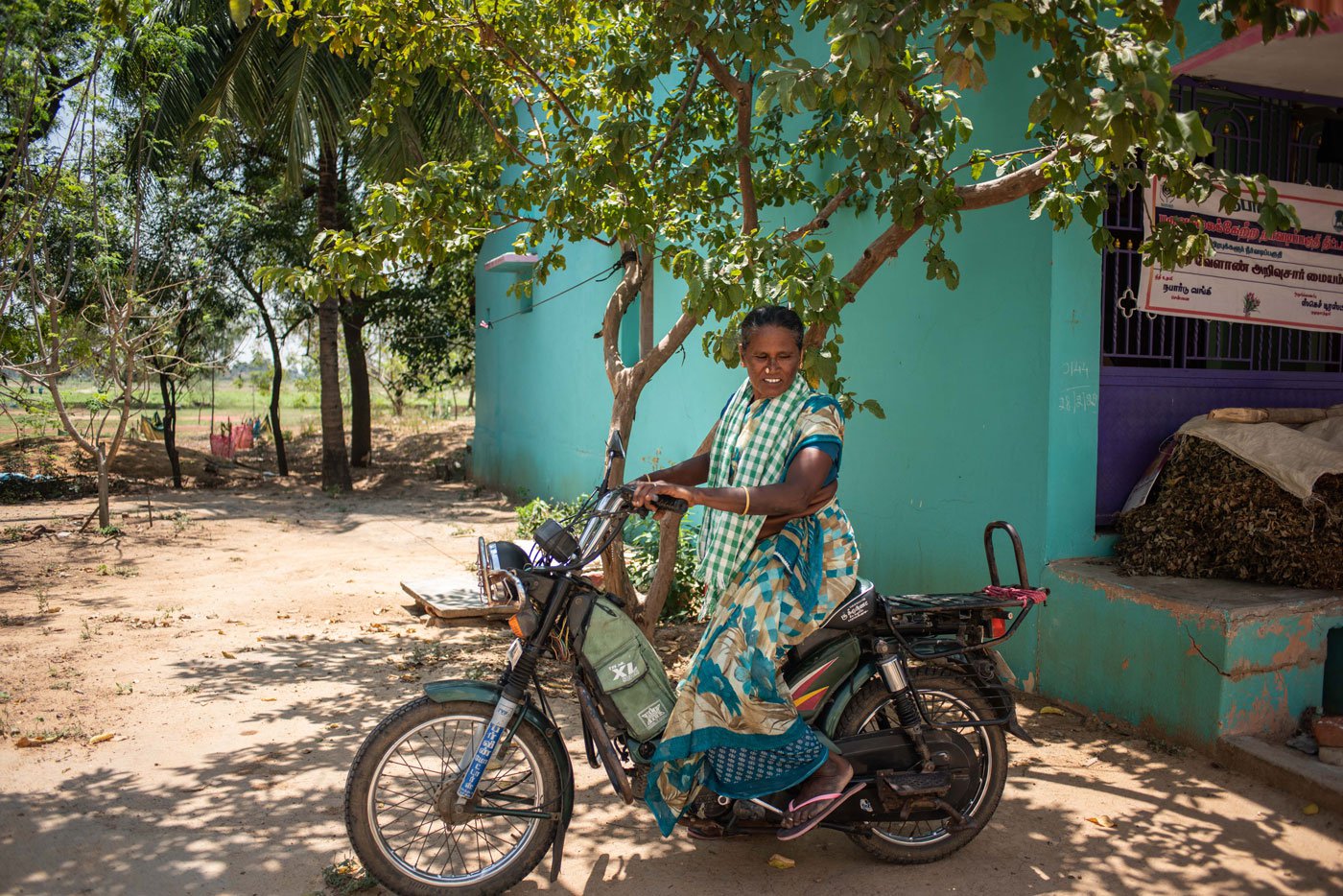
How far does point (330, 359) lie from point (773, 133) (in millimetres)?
9701

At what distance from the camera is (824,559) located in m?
3.07

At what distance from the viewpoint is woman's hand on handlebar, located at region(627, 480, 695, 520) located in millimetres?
2684

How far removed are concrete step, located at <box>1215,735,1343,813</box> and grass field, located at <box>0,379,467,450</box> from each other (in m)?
10.2

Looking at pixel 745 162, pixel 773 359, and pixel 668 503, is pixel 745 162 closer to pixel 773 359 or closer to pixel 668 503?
pixel 773 359

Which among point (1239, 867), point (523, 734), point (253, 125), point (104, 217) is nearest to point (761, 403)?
point (523, 734)

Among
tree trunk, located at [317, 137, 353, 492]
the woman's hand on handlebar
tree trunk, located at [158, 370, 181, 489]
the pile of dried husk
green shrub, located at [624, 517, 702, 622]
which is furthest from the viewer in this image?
tree trunk, located at [158, 370, 181, 489]

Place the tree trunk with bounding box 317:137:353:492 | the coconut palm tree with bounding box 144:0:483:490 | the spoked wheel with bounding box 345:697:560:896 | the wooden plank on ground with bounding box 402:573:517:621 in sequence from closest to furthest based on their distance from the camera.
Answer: the spoked wheel with bounding box 345:697:560:896 → the wooden plank on ground with bounding box 402:573:517:621 → the coconut palm tree with bounding box 144:0:483:490 → the tree trunk with bounding box 317:137:353:492

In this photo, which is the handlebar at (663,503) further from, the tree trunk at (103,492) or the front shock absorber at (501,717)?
the tree trunk at (103,492)

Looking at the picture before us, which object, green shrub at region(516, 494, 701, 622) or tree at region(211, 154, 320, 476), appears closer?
green shrub at region(516, 494, 701, 622)

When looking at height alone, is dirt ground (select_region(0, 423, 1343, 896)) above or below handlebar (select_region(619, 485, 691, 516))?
below

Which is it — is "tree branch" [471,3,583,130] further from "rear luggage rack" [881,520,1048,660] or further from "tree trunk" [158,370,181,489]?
"tree trunk" [158,370,181,489]

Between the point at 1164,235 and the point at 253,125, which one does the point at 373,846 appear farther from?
the point at 253,125

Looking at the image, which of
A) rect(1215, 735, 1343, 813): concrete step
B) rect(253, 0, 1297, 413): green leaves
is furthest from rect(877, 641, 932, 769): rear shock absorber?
rect(1215, 735, 1343, 813): concrete step

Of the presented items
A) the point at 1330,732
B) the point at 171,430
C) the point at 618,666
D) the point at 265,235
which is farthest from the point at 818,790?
the point at 265,235
